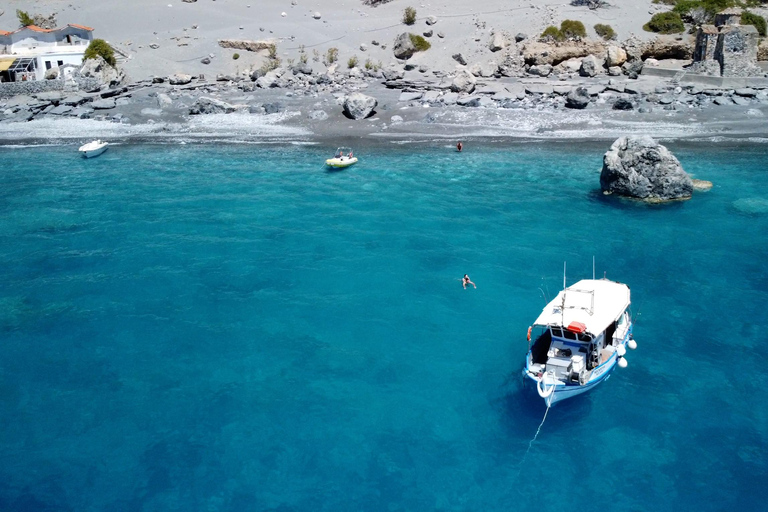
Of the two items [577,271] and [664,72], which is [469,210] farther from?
[664,72]

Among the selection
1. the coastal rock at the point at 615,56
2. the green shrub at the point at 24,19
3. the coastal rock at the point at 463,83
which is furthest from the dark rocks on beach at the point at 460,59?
the green shrub at the point at 24,19

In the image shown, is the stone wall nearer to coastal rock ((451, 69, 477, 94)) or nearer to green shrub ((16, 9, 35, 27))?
green shrub ((16, 9, 35, 27))

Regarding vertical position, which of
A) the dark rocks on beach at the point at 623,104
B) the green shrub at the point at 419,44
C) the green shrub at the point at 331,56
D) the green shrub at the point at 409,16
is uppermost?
the green shrub at the point at 409,16

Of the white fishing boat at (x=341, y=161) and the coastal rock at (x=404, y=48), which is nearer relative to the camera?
the white fishing boat at (x=341, y=161)

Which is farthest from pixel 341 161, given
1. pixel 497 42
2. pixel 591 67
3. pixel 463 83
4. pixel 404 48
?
pixel 497 42

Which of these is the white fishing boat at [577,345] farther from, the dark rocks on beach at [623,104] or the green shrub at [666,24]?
the green shrub at [666,24]

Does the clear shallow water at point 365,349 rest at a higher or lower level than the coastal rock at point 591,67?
lower

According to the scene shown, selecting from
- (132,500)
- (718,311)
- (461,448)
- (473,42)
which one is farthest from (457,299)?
(473,42)
